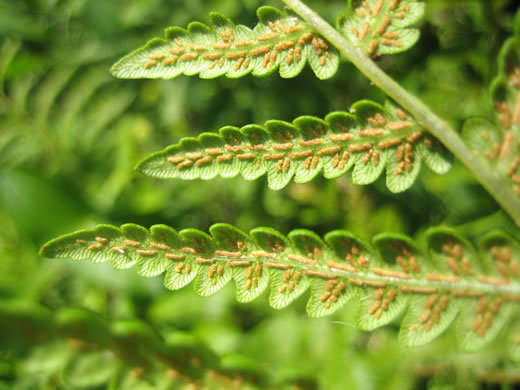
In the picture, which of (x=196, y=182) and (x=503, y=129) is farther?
(x=196, y=182)

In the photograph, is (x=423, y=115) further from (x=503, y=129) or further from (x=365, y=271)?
(x=365, y=271)

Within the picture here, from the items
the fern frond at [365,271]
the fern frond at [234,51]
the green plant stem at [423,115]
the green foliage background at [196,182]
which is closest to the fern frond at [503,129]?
the green plant stem at [423,115]

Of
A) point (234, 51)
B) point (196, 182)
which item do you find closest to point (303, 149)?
point (234, 51)

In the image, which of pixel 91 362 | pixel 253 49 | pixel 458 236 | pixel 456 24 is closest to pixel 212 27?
pixel 253 49

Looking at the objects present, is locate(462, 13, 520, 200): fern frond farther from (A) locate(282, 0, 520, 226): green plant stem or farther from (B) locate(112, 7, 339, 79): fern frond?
(B) locate(112, 7, 339, 79): fern frond

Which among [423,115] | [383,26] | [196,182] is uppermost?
[383,26]

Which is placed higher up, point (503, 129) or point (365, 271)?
point (503, 129)

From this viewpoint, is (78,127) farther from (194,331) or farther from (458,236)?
(458,236)
